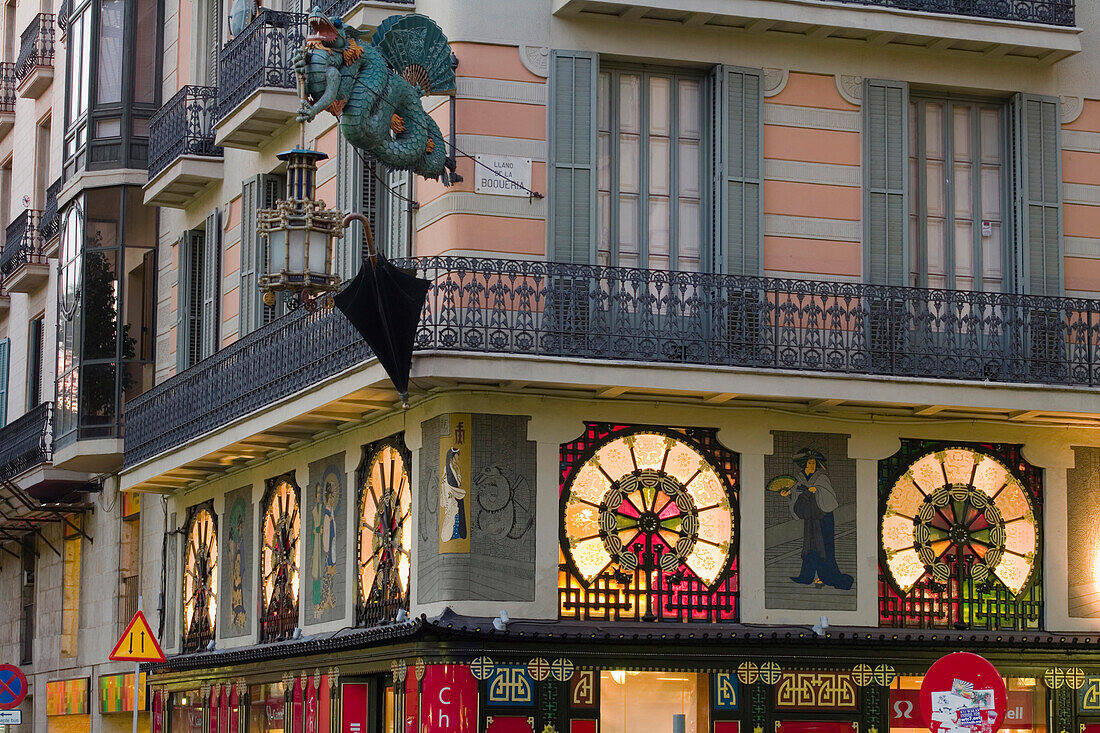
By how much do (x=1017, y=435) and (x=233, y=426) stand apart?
9.01 metres

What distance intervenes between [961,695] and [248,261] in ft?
40.2

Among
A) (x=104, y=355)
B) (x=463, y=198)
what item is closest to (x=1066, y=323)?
(x=463, y=198)

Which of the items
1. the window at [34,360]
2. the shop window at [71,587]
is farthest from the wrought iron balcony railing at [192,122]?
the window at [34,360]

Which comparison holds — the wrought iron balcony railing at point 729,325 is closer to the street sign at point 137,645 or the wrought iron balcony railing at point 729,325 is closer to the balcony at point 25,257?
the street sign at point 137,645

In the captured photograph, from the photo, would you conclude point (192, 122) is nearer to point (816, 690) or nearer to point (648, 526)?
point (648, 526)

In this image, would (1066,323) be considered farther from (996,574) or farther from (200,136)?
(200,136)

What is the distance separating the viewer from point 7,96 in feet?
139

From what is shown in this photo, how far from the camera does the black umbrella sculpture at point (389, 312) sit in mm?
20547

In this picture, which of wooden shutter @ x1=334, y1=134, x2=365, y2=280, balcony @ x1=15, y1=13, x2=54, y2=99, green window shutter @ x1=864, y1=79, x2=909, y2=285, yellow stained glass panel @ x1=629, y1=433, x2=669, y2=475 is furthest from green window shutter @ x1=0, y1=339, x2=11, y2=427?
green window shutter @ x1=864, y1=79, x2=909, y2=285

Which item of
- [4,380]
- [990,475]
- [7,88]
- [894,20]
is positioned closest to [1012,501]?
[990,475]

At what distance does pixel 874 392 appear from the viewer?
22.1 m

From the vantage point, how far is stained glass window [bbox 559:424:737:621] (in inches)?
866

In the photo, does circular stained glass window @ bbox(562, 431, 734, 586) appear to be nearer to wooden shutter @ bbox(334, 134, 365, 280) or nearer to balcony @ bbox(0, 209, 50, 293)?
wooden shutter @ bbox(334, 134, 365, 280)

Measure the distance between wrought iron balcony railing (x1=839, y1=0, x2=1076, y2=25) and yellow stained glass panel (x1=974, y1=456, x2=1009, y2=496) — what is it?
4759mm
